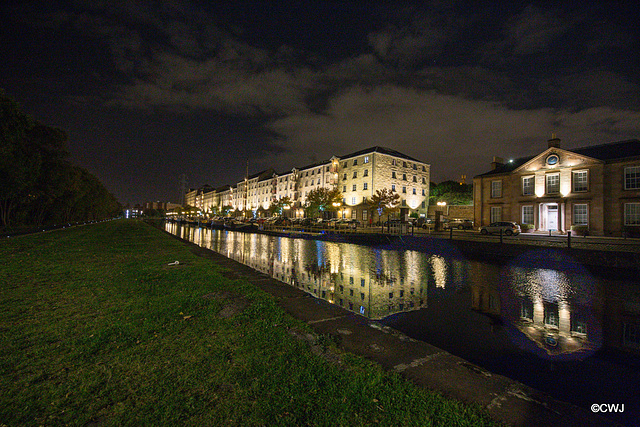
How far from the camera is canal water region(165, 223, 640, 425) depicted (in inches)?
149

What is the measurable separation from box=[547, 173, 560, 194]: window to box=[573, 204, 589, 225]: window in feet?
7.69

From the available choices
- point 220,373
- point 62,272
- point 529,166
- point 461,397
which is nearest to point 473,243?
point 461,397

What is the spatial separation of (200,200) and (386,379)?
187051 mm

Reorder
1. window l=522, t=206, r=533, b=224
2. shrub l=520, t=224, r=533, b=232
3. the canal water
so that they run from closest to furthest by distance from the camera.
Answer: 1. the canal water
2. shrub l=520, t=224, r=533, b=232
3. window l=522, t=206, r=533, b=224

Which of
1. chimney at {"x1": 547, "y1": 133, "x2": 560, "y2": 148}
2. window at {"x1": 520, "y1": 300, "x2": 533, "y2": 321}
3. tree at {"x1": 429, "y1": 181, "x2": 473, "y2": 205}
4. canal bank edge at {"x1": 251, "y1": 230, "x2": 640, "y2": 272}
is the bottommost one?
window at {"x1": 520, "y1": 300, "x2": 533, "y2": 321}

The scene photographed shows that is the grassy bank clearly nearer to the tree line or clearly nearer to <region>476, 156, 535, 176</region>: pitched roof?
the tree line

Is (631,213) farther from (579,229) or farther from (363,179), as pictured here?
(363,179)

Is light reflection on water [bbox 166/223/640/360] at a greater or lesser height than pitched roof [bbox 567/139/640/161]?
lesser

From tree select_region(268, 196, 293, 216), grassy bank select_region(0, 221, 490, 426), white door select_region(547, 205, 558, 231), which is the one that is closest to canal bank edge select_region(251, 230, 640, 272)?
grassy bank select_region(0, 221, 490, 426)

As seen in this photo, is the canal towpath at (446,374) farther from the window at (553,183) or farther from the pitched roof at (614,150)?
the pitched roof at (614,150)

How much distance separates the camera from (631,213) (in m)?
24.6

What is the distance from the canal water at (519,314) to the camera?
3777 mm

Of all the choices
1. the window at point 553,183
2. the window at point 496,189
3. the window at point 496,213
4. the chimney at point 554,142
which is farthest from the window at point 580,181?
the window at point 496,213

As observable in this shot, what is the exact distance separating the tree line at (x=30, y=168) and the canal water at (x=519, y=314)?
2195cm
